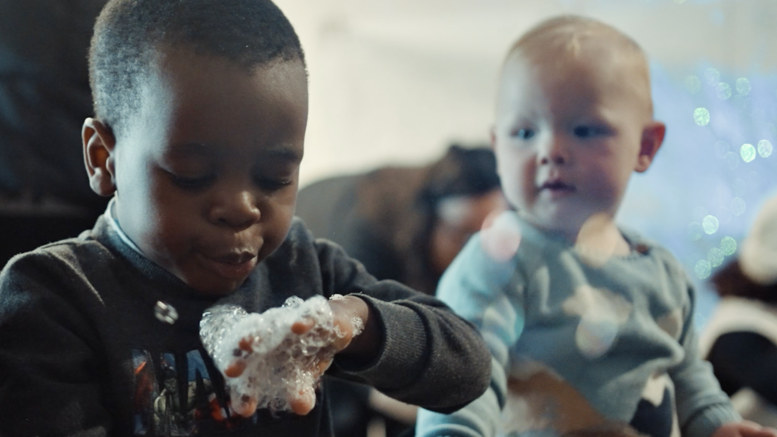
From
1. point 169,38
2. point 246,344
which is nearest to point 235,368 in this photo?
point 246,344

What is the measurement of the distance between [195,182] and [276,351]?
0.14 m

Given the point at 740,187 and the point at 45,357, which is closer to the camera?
the point at 45,357

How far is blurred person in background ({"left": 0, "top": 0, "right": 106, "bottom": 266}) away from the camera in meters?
0.71

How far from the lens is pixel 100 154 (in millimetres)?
Result: 572

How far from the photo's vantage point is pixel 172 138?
520 millimetres

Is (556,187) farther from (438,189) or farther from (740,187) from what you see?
(740,187)

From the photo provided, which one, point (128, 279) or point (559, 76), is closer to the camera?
point (128, 279)

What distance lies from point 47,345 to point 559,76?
1.87 ft

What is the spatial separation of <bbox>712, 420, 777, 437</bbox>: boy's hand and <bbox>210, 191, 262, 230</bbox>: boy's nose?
2.05ft

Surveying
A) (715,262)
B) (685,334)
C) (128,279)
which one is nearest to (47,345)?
(128,279)

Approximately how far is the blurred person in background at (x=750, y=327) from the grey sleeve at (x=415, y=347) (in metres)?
0.42

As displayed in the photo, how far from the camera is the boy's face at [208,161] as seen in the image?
523 mm

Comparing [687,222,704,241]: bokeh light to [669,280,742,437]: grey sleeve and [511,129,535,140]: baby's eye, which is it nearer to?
[669,280,742,437]: grey sleeve

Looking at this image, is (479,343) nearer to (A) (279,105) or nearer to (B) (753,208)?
(A) (279,105)
